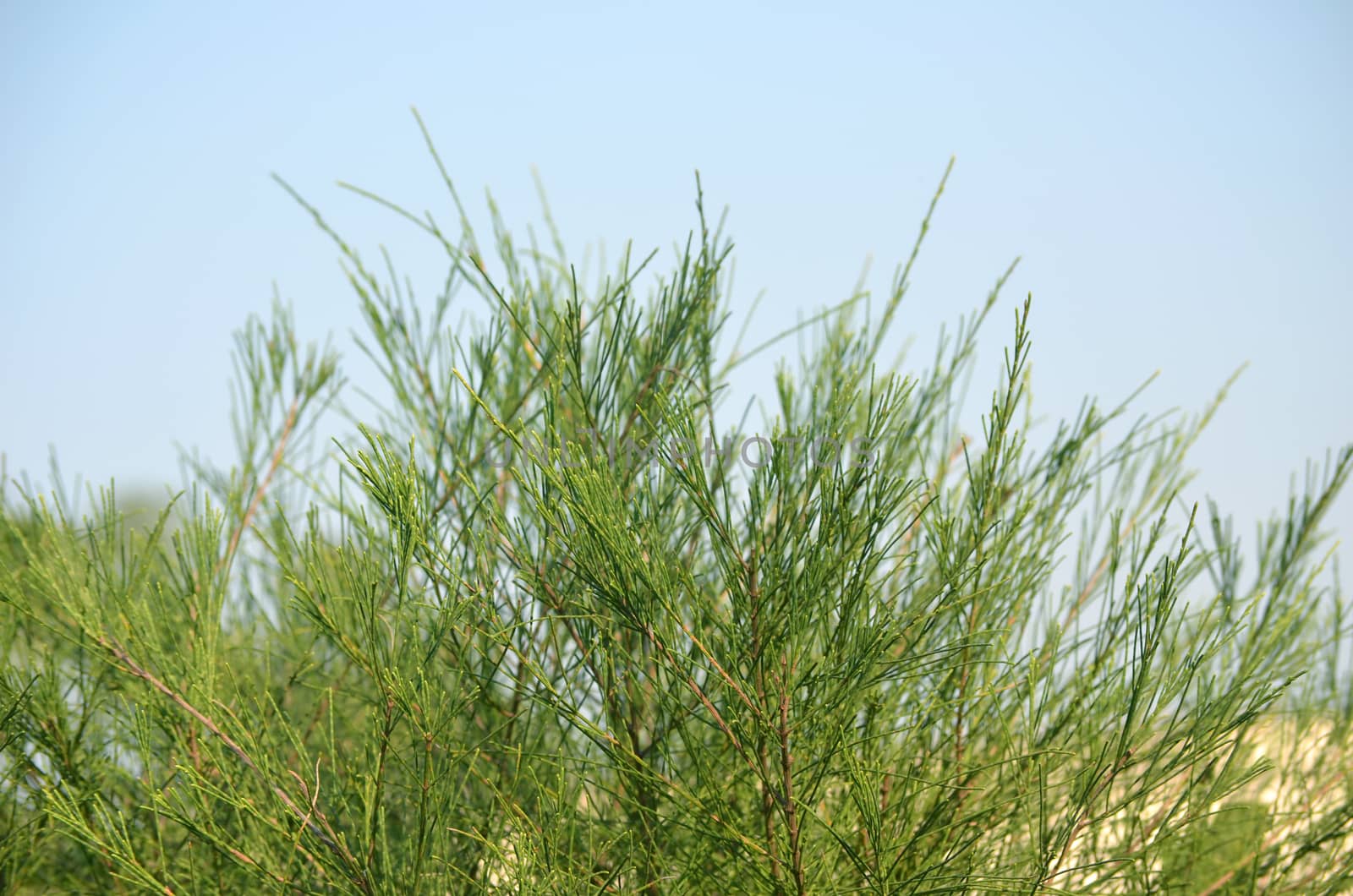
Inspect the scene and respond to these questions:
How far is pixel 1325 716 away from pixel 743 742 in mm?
1020

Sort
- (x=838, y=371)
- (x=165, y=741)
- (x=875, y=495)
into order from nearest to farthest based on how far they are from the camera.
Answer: (x=875, y=495) → (x=838, y=371) → (x=165, y=741)

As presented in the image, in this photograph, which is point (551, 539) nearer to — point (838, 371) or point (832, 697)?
point (832, 697)

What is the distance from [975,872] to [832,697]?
25 centimetres

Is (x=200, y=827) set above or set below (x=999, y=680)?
below

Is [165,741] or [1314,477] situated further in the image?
[1314,477]

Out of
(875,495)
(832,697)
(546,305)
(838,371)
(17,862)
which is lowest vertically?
(17,862)

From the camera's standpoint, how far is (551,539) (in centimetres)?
80

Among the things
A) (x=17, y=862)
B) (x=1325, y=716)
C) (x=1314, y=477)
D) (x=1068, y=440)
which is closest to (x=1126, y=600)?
(x=1068, y=440)

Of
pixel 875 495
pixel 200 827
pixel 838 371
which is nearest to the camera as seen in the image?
pixel 875 495

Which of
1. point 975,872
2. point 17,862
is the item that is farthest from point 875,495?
point 17,862

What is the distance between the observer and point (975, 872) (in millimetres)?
913

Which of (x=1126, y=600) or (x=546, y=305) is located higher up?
(x=546, y=305)

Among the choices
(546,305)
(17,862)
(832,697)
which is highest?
(546,305)

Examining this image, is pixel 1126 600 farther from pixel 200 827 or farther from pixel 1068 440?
pixel 200 827
